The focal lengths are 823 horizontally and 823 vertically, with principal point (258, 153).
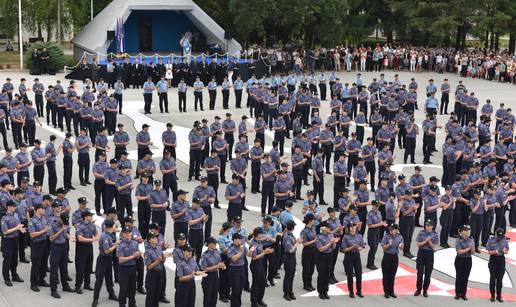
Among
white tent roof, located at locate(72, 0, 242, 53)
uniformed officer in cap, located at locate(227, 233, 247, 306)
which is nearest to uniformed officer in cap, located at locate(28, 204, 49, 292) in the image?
uniformed officer in cap, located at locate(227, 233, 247, 306)

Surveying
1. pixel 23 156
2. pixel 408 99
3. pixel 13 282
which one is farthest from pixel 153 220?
pixel 408 99

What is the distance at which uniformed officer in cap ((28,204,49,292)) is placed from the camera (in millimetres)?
13434

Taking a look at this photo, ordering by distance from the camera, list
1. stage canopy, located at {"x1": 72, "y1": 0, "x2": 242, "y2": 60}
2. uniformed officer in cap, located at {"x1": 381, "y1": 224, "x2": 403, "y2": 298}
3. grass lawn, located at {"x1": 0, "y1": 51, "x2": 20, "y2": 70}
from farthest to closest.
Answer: grass lawn, located at {"x1": 0, "y1": 51, "x2": 20, "y2": 70} → stage canopy, located at {"x1": 72, "y1": 0, "x2": 242, "y2": 60} → uniformed officer in cap, located at {"x1": 381, "y1": 224, "x2": 403, "y2": 298}

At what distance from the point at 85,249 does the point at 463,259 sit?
6345mm

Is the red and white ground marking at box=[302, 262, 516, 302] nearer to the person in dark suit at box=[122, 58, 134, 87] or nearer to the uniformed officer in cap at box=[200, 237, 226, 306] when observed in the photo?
the uniformed officer in cap at box=[200, 237, 226, 306]

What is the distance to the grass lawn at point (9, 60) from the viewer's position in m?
44.7

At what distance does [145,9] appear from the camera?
45.0 meters

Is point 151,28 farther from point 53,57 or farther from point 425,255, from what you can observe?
point 425,255

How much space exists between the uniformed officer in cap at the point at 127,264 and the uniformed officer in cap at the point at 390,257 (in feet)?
13.7

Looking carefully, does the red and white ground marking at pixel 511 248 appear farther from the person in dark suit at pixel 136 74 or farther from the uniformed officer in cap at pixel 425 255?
the person in dark suit at pixel 136 74

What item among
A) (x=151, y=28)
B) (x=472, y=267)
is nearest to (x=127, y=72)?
(x=151, y=28)

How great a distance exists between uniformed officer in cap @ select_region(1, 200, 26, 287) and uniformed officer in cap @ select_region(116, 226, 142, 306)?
2.13 m

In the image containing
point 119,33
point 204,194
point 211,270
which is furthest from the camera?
point 119,33

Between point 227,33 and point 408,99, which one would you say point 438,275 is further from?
point 227,33
